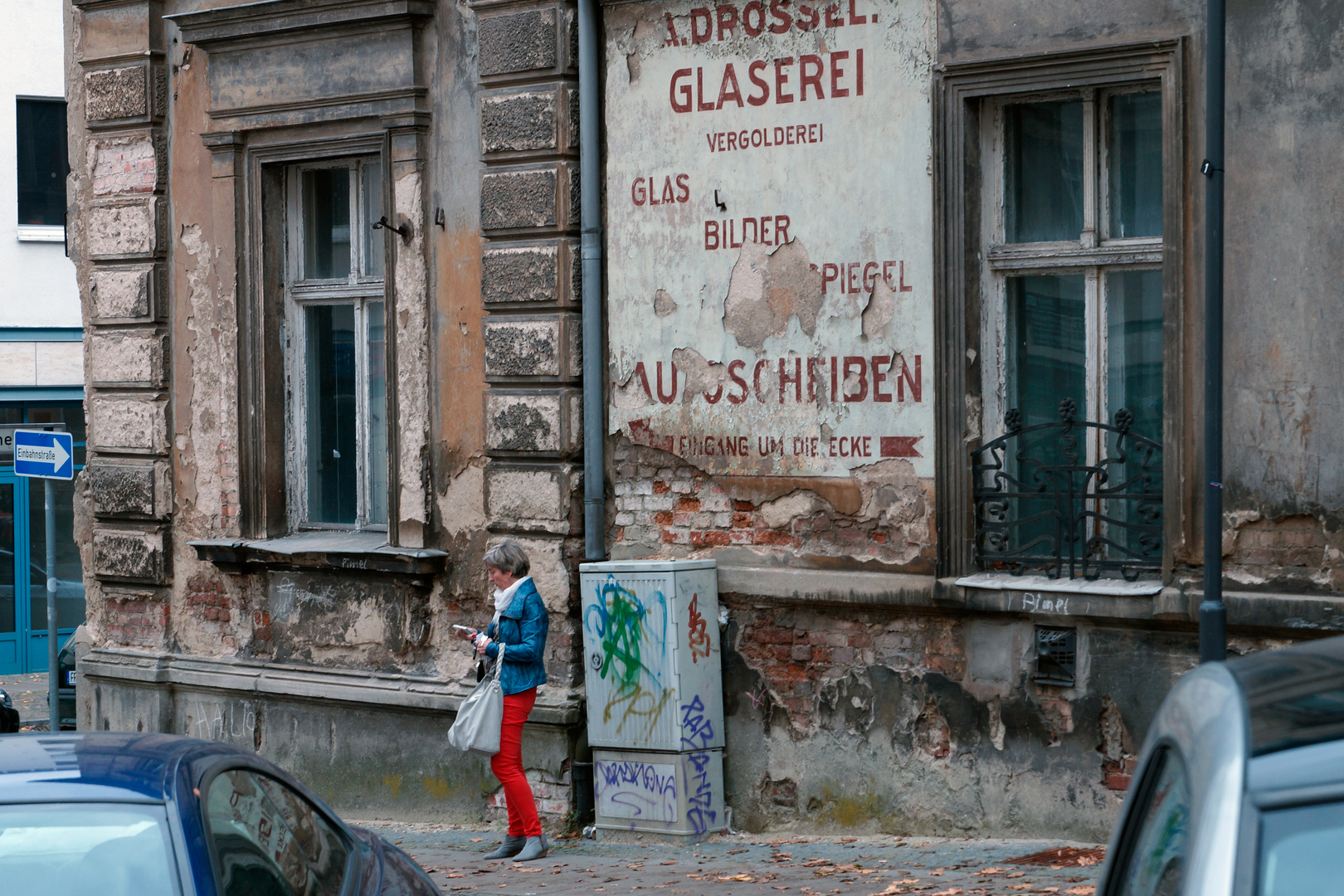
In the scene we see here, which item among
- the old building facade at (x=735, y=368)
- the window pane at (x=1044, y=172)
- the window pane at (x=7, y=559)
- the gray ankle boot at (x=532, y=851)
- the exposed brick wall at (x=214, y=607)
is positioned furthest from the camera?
the window pane at (x=7, y=559)

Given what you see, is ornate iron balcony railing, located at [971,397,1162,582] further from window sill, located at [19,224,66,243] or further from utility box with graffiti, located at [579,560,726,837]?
window sill, located at [19,224,66,243]

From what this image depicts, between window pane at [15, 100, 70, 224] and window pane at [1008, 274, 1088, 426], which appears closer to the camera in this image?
window pane at [1008, 274, 1088, 426]

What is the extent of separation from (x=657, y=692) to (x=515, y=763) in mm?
759

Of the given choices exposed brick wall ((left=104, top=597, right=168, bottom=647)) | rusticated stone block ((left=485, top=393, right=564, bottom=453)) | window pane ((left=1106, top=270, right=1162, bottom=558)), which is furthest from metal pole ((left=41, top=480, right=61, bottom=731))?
window pane ((left=1106, top=270, right=1162, bottom=558))

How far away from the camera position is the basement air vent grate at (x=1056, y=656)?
6.69m

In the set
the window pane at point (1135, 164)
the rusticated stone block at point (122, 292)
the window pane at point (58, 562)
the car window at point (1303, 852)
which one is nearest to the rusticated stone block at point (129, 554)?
the rusticated stone block at point (122, 292)

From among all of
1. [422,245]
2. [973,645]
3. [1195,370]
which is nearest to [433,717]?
[422,245]

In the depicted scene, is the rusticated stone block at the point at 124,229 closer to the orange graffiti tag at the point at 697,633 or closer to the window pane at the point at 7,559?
the orange graffiti tag at the point at 697,633

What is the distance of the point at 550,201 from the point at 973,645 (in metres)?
3.14

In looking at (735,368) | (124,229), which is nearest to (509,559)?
(735,368)

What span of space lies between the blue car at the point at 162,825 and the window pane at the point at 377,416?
5.04 metres

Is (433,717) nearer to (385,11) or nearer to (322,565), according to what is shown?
(322,565)

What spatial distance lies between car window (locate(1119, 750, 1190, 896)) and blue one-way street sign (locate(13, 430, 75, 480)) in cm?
1040

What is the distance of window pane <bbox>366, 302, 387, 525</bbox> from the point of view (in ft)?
29.7
